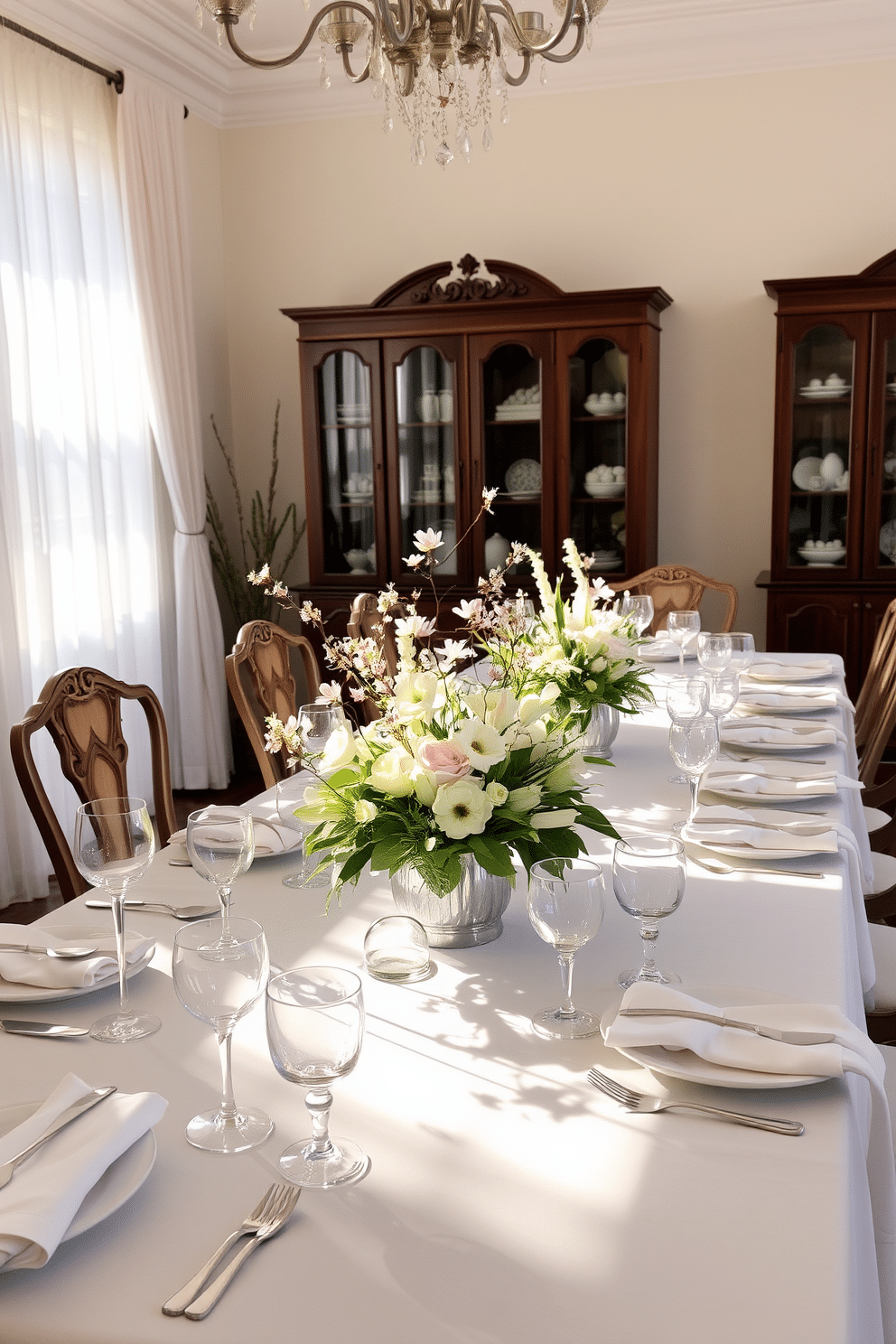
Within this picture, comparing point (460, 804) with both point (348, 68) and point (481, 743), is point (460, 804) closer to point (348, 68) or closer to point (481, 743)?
point (481, 743)

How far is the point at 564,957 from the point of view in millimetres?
1248

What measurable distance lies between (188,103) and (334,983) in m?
4.97

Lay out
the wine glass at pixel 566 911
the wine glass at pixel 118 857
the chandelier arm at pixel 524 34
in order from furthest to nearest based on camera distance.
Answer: the chandelier arm at pixel 524 34
the wine glass at pixel 118 857
the wine glass at pixel 566 911

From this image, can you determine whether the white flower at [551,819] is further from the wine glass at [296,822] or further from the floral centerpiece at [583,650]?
the floral centerpiece at [583,650]

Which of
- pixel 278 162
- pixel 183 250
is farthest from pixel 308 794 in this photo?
pixel 278 162

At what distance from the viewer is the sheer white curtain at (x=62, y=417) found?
3740 millimetres

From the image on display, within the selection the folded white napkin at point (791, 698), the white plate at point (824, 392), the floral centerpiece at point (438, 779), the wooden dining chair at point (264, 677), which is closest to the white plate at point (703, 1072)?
the floral centerpiece at point (438, 779)

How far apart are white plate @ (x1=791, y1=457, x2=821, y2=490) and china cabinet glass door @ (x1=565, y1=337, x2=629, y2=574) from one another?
66 cm

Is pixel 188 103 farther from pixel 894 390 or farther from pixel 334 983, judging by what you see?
pixel 334 983

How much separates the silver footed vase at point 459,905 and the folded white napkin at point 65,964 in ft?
1.07

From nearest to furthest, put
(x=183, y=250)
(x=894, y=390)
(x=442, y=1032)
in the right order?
(x=442, y=1032) → (x=894, y=390) → (x=183, y=250)

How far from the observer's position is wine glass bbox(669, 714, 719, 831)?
5.82ft

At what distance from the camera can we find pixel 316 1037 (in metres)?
0.94

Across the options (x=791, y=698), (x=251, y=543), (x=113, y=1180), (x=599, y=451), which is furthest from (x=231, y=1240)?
(x=251, y=543)
